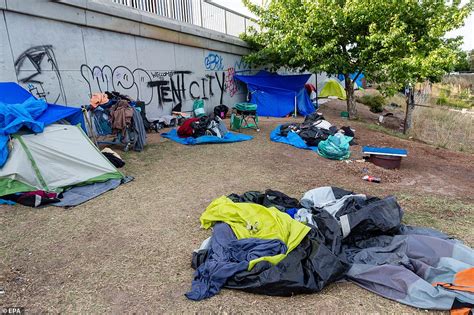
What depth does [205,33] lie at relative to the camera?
11125 mm

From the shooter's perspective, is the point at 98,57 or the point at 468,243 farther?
the point at 98,57

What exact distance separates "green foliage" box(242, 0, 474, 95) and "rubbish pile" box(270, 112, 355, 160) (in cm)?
304

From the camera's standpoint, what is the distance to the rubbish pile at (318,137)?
22.0ft

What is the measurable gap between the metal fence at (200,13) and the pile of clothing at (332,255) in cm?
768

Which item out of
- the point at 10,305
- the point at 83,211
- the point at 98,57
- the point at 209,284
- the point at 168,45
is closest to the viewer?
the point at 10,305

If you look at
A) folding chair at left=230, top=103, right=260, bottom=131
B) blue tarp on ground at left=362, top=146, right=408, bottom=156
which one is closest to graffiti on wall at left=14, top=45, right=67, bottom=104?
folding chair at left=230, top=103, right=260, bottom=131

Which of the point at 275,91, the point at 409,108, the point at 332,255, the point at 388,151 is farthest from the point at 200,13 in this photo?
the point at 332,255

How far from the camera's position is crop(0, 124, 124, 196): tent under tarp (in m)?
3.93

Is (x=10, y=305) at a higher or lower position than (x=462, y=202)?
higher

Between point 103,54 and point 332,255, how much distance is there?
23.7 ft

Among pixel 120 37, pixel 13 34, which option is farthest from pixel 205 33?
pixel 13 34

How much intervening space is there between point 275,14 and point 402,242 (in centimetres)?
1128

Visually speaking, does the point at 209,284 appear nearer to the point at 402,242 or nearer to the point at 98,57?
the point at 402,242

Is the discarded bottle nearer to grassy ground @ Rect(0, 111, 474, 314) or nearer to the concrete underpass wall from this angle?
grassy ground @ Rect(0, 111, 474, 314)
